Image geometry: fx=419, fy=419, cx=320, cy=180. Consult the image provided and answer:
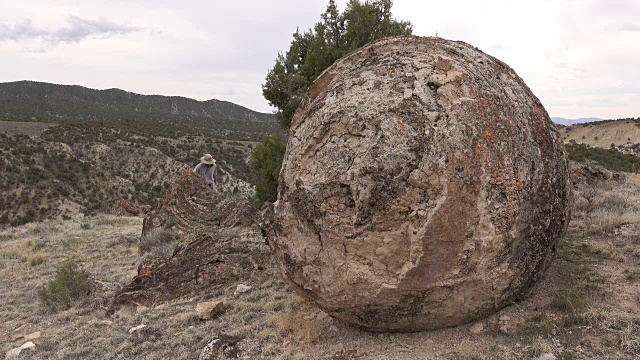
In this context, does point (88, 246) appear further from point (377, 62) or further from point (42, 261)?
point (377, 62)

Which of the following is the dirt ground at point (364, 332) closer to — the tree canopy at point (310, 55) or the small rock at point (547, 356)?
the small rock at point (547, 356)

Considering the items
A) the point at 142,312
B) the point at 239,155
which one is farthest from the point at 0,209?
the point at 142,312

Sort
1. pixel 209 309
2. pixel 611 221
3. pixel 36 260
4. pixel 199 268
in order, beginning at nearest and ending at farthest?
1. pixel 209 309
2. pixel 611 221
3. pixel 199 268
4. pixel 36 260

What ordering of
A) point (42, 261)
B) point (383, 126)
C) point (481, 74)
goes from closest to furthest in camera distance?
point (383, 126)
point (481, 74)
point (42, 261)

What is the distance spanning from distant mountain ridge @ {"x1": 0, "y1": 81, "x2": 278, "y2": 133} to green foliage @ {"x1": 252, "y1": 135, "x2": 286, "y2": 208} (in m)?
42.5

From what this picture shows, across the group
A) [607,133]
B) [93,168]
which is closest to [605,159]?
[607,133]

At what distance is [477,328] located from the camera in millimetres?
4027

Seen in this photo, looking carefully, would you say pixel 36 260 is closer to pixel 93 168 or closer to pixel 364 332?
pixel 364 332

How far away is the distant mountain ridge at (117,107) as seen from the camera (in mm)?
59062

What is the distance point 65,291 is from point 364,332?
554 centimetres

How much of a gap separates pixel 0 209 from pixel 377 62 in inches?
994

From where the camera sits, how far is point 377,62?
4.56m

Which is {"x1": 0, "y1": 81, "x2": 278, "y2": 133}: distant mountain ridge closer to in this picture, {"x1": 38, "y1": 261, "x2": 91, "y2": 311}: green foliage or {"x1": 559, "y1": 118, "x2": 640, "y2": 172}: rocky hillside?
{"x1": 559, "y1": 118, "x2": 640, "y2": 172}: rocky hillside

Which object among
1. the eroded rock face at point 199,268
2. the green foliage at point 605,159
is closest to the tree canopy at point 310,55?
the eroded rock face at point 199,268
